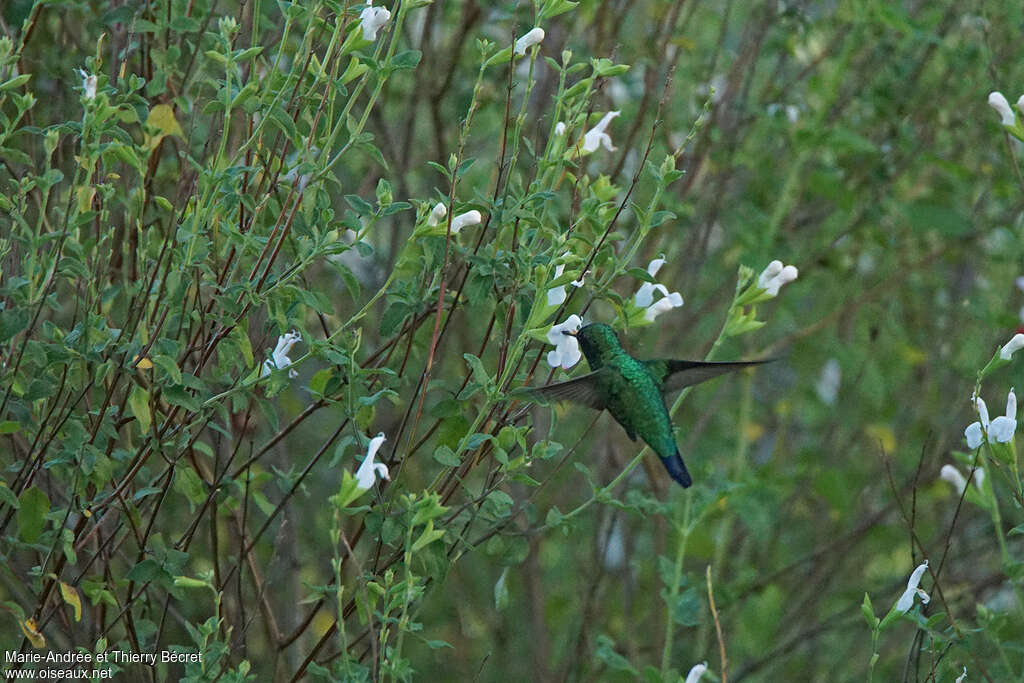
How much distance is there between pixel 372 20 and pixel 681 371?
0.66 meters

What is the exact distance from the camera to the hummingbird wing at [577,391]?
1.46 m

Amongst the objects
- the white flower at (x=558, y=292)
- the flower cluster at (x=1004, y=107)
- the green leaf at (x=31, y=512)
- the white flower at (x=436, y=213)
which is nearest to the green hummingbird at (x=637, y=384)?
the white flower at (x=558, y=292)

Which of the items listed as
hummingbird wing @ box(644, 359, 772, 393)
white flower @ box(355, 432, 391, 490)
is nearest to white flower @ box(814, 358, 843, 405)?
hummingbird wing @ box(644, 359, 772, 393)

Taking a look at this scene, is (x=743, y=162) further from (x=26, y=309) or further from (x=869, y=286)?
(x=26, y=309)

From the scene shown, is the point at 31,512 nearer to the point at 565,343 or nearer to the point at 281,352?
the point at 281,352

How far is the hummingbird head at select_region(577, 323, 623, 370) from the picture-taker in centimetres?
169

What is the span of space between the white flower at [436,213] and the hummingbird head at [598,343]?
0.95 ft

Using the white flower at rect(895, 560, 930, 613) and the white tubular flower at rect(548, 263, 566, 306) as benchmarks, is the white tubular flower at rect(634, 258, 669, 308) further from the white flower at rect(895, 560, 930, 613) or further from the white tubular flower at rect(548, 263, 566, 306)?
the white flower at rect(895, 560, 930, 613)

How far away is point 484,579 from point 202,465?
1.92 metres

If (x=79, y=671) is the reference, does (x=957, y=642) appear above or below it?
above

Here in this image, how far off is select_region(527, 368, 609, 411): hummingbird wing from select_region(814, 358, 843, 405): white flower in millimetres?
2237

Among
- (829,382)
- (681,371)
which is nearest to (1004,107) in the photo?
(681,371)

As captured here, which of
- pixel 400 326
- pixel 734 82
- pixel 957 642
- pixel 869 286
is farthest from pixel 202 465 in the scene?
pixel 869 286

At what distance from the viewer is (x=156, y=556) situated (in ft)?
5.55
